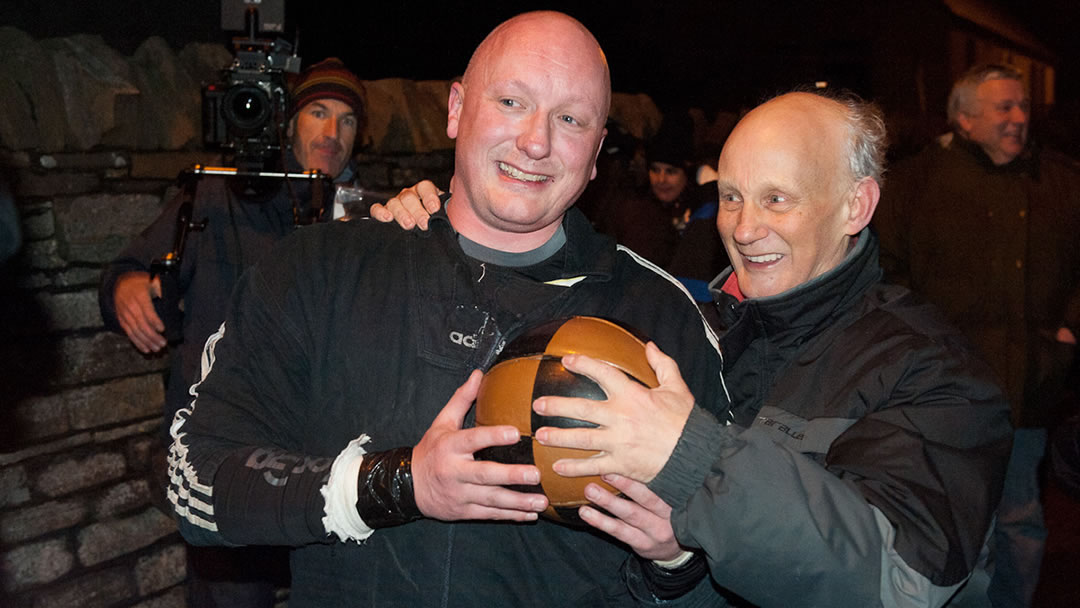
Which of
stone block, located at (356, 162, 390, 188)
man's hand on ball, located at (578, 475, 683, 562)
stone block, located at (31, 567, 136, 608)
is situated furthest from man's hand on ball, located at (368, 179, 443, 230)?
stone block, located at (356, 162, 390, 188)

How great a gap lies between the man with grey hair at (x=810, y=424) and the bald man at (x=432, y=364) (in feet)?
0.46

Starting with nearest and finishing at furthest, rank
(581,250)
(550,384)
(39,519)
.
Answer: (550,384)
(581,250)
(39,519)

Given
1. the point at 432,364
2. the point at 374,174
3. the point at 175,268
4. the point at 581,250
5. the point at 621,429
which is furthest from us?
the point at 374,174

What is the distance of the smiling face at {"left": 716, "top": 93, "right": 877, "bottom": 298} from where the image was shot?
2.25 m

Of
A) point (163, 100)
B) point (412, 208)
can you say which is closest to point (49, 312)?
point (163, 100)

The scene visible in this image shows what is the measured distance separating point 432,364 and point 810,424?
87cm

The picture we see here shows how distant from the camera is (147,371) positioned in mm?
4508

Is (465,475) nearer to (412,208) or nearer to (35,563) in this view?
(412,208)

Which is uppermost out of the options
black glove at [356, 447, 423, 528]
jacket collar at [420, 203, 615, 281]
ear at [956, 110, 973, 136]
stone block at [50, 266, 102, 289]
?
ear at [956, 110, 973, 136]

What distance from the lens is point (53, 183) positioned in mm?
4137

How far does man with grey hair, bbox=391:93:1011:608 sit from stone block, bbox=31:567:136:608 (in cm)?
301

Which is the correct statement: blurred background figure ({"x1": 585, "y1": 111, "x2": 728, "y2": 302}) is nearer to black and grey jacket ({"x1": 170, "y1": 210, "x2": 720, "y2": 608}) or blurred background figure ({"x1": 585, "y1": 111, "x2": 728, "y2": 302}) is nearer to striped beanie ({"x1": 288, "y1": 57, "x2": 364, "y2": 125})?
striped beanie ({"x1": 288, "y1": 57, "x2": 364, "y2": 125})

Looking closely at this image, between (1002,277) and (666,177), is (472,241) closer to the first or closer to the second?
(1002,277)

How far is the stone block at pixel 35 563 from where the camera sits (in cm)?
402
